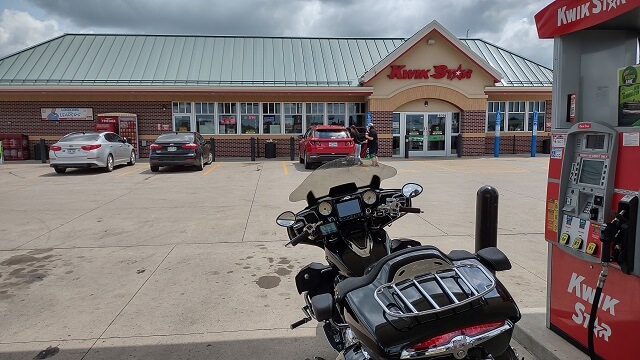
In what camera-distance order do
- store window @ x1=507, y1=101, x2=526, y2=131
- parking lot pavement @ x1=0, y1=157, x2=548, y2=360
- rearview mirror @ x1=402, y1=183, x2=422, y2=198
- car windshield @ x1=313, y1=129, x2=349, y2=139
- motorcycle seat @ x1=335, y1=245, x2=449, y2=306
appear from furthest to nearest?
store window @ x1=507, y1=101, x2=526, y2=131, car windshield @ x1=313, y1=129, x2=349, y2=139, parking lot pavement @ x1=0, y1=157, x2=548, y2=360, rearview mirror @ x1=402, y1=183, x2=422, y2=198, motorcycle seat @ x1=335, y1=245, x2=449, y2=306

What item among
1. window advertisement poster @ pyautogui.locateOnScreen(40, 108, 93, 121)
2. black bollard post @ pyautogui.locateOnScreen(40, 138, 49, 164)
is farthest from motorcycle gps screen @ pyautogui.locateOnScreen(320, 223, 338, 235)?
window advertisement poster @ pyautogui.locateOnScreen(40, 108, 93, 121)

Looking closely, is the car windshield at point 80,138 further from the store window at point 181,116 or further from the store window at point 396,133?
the store window at point 396,133

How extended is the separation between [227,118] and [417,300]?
20.3 metres

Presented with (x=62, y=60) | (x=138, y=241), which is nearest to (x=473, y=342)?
(x=138, y=241)

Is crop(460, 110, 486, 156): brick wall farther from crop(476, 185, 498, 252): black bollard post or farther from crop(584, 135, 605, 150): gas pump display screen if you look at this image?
crop(584, 135, 605, 150): gas pump display screen

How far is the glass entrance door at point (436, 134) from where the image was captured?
2102cm

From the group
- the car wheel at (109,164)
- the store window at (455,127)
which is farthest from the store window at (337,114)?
the car wheel at (109,164)

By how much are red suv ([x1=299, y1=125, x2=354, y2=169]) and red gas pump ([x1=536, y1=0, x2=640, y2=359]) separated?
38.3ft

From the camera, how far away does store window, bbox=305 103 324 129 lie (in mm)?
21141

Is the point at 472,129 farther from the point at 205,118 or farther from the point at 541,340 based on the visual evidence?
the point at 541,340

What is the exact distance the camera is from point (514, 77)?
2214 centimetres

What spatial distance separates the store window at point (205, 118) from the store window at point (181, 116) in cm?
42

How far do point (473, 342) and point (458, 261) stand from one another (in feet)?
1.34

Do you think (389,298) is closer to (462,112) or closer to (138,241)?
(138,241)
